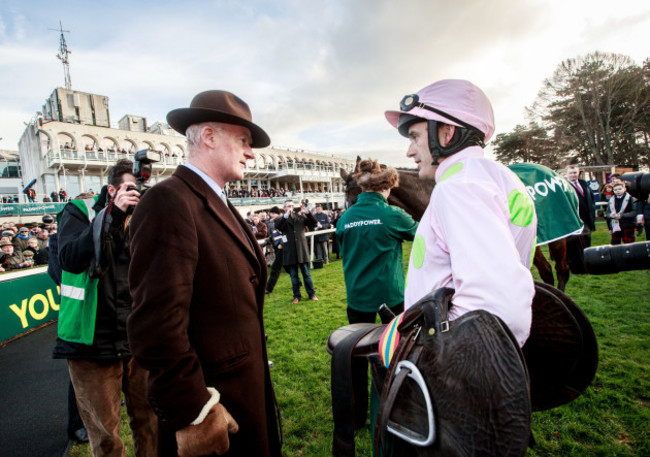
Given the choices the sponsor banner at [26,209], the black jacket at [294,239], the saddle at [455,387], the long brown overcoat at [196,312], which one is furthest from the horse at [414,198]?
the sponsor banner at [26,209]

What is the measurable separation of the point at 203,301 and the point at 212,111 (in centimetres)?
91

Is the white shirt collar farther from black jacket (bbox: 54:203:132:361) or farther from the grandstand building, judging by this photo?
the grandstand building

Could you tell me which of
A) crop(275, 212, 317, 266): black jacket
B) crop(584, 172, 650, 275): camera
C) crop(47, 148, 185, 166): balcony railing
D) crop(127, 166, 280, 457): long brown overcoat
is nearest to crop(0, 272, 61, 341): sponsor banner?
crop(275, 212, 317, 266): black jacket

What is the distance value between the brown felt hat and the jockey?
2.85 feet

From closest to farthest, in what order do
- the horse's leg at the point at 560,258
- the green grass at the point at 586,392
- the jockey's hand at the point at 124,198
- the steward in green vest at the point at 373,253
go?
the jockey's hand at the point at 124,198
the green grass at the point at 586,392
the steward in green vest at the point at 373,253
the horse's leg at the point at 560,258

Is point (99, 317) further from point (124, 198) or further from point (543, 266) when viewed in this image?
point (543, 266)

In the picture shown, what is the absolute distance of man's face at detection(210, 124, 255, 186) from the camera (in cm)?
156

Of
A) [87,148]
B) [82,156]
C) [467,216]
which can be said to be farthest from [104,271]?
[87,148]

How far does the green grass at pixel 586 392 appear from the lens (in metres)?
2.37

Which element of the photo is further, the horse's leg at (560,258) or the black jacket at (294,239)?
the black jacket at (294,239)

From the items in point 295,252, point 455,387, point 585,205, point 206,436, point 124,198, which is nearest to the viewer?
point 455,387

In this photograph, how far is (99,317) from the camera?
2068 millimetres

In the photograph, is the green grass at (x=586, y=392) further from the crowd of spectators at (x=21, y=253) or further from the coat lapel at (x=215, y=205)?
the crowd of spectators at (x=21, y=253)

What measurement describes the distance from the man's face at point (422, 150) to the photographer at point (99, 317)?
1.79 m
